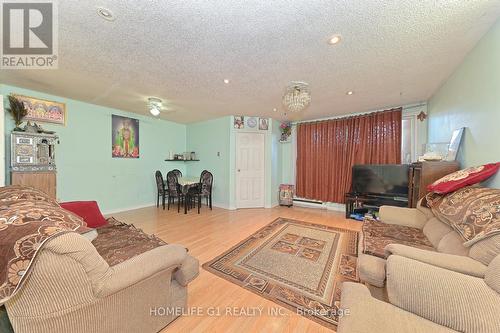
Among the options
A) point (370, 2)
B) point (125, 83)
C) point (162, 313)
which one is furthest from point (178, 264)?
point (125, 83)

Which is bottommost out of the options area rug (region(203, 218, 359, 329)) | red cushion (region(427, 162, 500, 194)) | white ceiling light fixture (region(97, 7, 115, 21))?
area rug (region(203, 218, 359, 329))

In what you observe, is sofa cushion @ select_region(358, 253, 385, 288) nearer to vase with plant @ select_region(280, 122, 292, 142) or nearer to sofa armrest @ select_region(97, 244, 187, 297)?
sofa armrest @ select_region(97, 244, 187, 297)

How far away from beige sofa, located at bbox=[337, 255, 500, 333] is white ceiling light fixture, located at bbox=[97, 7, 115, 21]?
2.57 metres

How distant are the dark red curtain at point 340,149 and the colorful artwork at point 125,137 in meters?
4.34

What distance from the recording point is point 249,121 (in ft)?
16.8

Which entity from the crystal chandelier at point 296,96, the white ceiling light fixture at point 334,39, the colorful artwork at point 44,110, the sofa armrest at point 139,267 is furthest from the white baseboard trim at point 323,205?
the colorful artwork at point 44,110

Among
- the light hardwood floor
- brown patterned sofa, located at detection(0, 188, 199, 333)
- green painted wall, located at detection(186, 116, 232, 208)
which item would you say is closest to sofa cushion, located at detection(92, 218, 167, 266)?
brown patterned sofa, located at detection(0, 188, 199, 333)

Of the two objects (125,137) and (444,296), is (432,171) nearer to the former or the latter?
(444,296)

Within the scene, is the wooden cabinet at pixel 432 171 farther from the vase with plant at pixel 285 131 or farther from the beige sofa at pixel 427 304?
the vase with plant at pixel 285 131

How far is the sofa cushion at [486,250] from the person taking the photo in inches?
41.9

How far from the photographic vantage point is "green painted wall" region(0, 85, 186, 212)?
3.78 meters

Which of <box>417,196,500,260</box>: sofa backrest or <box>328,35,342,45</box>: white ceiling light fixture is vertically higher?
<box>328,35,342,45</box>: white ceiling light fixture

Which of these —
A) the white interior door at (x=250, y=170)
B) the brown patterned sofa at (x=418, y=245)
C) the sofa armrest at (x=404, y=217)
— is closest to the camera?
the brown patterned sofa at (x=418, y=245)

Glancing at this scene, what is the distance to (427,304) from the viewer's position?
93cm
